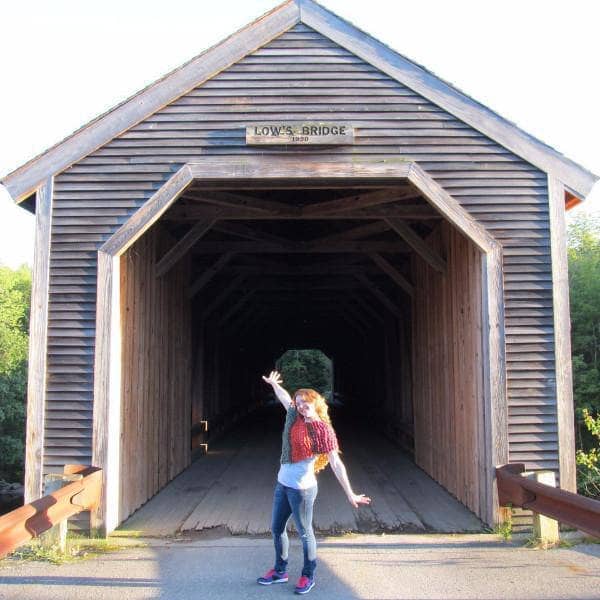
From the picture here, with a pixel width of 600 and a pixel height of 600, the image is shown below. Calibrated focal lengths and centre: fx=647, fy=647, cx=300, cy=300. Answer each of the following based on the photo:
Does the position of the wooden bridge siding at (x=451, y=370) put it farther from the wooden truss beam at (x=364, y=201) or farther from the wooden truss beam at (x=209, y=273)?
the wooden truss beam at (x=209, y=273)

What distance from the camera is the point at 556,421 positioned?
18.7 ft

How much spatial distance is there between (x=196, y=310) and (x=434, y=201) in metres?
5.94

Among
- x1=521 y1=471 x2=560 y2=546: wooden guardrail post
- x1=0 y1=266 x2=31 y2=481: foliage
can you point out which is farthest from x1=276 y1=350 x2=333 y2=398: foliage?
x1=521 y1=471 x2=560 y2=546: wooden guardrail post

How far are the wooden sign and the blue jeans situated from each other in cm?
318

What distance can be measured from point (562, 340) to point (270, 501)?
11.4 feet

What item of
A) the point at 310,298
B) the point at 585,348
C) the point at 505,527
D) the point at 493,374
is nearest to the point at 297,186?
the point at 493,374

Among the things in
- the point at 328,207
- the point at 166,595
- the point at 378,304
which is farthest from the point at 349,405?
the point at 166,595

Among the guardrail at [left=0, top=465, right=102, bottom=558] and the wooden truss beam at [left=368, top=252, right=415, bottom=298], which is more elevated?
the wooden truss beam at [left=368, top=252, right=415, bottom=298]

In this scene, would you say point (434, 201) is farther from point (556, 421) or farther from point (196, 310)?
point (196, 310)

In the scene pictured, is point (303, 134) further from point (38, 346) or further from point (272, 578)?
point (272, 578)

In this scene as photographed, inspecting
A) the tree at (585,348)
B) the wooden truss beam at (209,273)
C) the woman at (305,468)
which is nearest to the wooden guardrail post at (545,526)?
the woman at (305,468)

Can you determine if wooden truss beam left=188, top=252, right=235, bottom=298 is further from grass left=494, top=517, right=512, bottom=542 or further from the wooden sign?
grass left=494, top=517, right=512, bottom=542

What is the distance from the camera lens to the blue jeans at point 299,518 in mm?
4109

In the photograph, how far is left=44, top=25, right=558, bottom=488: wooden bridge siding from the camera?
18.8ft
